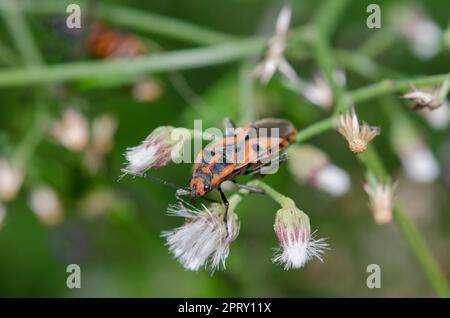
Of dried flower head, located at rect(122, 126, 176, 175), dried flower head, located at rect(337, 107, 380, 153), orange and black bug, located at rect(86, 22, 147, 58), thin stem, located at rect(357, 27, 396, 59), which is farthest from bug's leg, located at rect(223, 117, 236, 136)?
thin stem, located at rect(357, 27, 396, 59)

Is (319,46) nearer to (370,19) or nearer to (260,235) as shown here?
(370,19)

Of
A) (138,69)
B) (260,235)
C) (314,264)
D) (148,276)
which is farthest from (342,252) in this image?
(138,69)

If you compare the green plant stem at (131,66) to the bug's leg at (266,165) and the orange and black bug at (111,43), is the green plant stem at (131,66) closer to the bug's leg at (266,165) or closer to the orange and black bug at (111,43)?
the orange and black bug at (111,43)

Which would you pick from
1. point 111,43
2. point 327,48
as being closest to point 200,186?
point 327,48

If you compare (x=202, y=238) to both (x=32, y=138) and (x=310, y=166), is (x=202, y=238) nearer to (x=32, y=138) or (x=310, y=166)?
(x=310, y=166)

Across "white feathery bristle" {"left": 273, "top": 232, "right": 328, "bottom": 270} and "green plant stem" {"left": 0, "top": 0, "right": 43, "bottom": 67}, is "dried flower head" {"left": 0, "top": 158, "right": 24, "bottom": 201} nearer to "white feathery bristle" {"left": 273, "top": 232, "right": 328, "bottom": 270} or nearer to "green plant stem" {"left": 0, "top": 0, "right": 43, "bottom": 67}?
"green plant stem" {"left": 0, "top": 0, "right": 43, "bottom": 67}
